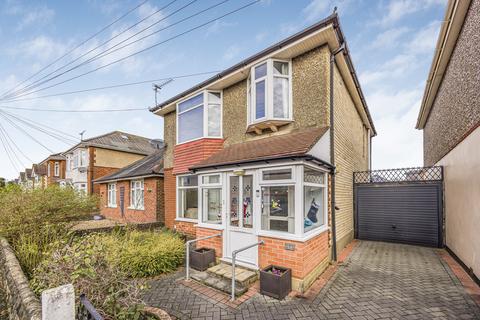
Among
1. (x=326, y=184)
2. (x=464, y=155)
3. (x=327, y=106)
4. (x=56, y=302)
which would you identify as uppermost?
(x=327, y=106)

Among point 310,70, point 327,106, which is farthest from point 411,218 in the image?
point 310,70

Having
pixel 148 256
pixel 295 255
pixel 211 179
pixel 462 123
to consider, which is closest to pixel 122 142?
pixel 211 179

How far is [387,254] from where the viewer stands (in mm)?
7754

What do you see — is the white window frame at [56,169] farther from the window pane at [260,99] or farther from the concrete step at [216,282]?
the window pane at [260,99]

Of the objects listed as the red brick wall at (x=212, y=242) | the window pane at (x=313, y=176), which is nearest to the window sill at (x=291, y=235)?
the window pane at (x=313, y=176)

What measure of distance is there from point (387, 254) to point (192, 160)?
25.3ft

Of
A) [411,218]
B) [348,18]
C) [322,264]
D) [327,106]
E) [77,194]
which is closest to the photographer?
[322,264]

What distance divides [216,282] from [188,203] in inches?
192

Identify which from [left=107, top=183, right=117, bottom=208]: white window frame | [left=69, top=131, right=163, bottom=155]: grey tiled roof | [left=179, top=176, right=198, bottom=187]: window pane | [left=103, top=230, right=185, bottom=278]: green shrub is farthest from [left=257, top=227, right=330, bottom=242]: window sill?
[left=69, top=131, right=163, bottom=155]: grey tiled roof

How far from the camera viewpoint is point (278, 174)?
5.71m

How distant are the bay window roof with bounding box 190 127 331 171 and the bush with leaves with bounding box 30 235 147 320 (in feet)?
11.9

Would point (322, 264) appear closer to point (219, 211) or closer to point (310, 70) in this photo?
point (219, 211)

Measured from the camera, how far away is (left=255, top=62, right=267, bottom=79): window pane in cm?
720

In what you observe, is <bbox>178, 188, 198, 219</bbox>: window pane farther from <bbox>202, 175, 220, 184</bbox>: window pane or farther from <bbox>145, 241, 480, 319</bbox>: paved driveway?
<bbox>145, 241, 480, 319</bbox>: paved driveway
